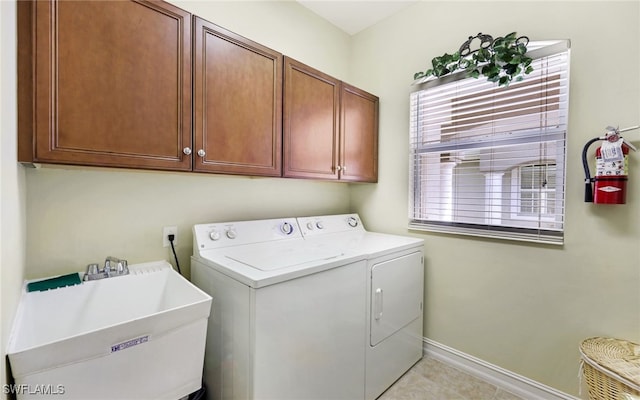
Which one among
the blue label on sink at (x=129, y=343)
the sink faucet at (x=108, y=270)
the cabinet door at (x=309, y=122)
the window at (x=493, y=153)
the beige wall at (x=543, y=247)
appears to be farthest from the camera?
the cabinet door at (x=309, y=122)

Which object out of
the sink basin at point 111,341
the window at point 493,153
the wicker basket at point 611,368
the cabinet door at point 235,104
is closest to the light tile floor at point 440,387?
the wicker basket at point 611,368

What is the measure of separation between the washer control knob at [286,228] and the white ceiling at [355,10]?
1.78m

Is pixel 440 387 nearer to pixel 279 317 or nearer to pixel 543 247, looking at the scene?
pixel 543 247

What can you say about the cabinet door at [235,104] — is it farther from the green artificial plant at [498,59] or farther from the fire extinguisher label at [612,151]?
the fire extinguisher label at [612,151]

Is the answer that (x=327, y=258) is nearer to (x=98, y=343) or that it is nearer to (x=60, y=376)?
(x=98, y=343)

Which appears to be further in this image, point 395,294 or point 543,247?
point 395,294

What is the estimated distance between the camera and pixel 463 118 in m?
2.03

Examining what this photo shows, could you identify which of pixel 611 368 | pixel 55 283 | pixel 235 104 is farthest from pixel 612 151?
pixel 55 283

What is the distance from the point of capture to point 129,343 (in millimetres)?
978

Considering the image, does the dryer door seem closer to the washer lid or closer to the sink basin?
the washer lid

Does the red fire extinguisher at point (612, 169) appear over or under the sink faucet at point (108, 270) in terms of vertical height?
over

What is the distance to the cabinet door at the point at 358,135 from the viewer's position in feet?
7.06

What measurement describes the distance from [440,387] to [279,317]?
52.9 inches

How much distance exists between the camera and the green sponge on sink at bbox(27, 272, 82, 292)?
1.19 metres
